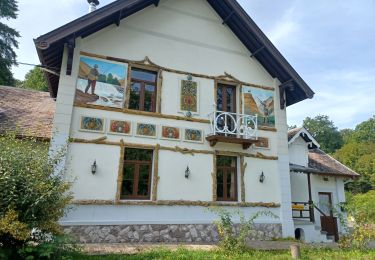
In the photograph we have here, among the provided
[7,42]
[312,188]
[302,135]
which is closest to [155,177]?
[302,135]

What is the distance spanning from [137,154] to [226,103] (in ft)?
14.5

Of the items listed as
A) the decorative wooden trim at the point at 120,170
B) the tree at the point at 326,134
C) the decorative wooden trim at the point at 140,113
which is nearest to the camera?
the decorative wooden trim at the point at 120,170

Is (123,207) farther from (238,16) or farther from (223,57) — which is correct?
(238,16)

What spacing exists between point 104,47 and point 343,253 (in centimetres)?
990

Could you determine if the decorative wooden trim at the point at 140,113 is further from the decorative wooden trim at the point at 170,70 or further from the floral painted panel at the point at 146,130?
the decorative wooden trim at the point at 170,70

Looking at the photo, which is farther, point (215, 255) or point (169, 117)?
point (169, 117)

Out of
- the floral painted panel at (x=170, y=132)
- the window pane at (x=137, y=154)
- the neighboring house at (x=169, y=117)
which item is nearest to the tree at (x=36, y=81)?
the neighboring house at (x=169, y=117)

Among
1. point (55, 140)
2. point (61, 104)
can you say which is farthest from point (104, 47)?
point (55, 140)

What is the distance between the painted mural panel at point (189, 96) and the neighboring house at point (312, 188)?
6060 mm

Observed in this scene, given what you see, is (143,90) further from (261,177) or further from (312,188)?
(312,188)

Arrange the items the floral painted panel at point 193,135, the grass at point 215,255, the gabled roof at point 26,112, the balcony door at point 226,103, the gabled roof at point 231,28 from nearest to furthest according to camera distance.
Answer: the grass at point 215,255
the gabled roof at point 231,28
the gabled roof at point 26,112
the floral painted panel at point 193,135
the balcony door at point 226,103

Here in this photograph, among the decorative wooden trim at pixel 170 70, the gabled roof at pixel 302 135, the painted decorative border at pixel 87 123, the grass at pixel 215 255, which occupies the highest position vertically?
the decorative wooden trim at pixel 170 70

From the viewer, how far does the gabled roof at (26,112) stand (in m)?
10.9

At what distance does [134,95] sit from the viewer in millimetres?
11156
